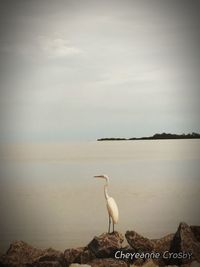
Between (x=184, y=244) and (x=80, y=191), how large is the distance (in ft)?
2.26

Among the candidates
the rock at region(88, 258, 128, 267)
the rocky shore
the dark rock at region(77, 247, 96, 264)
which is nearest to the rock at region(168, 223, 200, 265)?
the rocky shore

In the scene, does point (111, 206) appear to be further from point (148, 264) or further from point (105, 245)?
point (148, 264)

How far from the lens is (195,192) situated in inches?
98.3

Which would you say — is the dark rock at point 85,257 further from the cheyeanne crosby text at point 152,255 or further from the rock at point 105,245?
the cheyeanne crosby text at point 152,255

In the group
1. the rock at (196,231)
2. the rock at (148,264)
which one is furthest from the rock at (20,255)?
the rock at (196,231)

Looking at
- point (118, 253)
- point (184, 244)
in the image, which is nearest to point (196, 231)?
point (184, 244)

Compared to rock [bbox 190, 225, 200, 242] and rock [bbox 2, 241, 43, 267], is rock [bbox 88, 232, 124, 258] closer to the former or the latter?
rock [bbox 2, 241, 43, 267]

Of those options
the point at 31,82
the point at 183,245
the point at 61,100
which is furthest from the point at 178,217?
the point at 31,82

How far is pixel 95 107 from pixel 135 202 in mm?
615

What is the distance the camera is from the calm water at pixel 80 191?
2451 millimetres

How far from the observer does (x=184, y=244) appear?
2441mm

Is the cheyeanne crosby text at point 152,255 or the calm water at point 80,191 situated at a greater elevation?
the calm water at point 80,191

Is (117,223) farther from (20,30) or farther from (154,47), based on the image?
(20,30)

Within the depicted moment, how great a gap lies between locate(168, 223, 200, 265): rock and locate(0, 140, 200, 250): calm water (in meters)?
0.05
